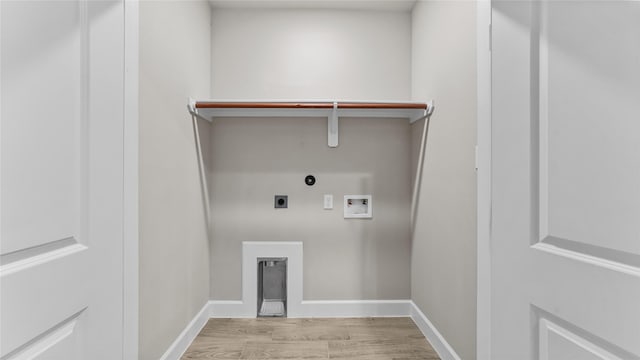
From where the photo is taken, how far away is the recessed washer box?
2688 mm

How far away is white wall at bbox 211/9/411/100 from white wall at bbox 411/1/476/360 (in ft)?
0.74

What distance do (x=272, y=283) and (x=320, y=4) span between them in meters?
2.07

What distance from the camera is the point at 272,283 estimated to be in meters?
2.69

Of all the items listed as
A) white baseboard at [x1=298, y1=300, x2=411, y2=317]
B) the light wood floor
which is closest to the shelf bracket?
white baseboard at [x1=298, y1=300, x2=411, y2=317]

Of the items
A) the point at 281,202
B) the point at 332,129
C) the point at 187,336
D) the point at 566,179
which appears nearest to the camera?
the point at 566,179

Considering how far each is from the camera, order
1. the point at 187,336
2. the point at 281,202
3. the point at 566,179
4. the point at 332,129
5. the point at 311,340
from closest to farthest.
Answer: the point at 566,179 < the point at 187,336 < the point at 311,340 < the point at 332,129 < the point at 281,202

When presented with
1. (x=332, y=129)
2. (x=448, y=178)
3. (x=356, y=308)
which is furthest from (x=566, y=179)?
(x=356, y=308)

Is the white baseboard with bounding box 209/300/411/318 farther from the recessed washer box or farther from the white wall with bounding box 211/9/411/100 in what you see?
the white wall with bounding box 211/9/411/100

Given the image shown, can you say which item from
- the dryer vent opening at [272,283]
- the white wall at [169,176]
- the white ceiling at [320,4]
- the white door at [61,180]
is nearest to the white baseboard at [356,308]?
the dryer vent opening at [272,283]

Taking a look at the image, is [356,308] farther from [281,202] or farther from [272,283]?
[281,202]

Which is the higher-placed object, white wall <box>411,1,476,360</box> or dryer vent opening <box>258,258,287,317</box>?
white wall <box>411,1,476,360</box>

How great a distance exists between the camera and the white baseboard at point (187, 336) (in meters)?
1.92

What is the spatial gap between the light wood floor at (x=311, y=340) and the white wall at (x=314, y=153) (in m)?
0.22

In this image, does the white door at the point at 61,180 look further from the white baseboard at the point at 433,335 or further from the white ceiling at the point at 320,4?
the white ceiling at the point at 320,4
